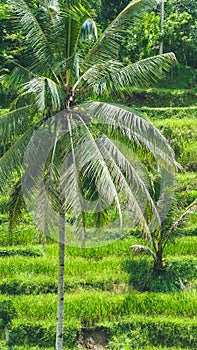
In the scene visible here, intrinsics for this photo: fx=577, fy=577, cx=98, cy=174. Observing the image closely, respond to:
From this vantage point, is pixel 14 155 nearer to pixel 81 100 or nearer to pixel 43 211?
pixel 43 211

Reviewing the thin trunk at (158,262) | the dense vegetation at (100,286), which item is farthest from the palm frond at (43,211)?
the thin trunk at (158,262)

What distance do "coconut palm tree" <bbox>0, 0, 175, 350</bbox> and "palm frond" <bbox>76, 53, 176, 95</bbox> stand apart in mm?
13

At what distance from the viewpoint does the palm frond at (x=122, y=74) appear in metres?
7.51

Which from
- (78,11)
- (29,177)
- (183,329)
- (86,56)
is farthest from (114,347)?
(78,11)

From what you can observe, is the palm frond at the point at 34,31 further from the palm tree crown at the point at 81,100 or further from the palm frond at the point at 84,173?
the palm frond at the point at 84,173

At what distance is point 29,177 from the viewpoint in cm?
723

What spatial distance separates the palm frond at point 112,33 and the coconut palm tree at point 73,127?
1cm

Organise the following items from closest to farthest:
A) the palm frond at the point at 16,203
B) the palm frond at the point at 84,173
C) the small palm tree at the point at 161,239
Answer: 1. the palm frond at the point at 84,173
2. the palm frond at the point at 16,203
3. the small palm tree at the point at 161,239

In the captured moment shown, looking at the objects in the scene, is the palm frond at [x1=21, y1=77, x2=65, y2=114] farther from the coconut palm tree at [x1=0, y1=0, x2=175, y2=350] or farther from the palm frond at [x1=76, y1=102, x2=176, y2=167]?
the palm frond at [x1=76, y1=102, x2=176, y2=167]

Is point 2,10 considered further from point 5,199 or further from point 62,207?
point 62,207

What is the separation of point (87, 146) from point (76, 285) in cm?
420


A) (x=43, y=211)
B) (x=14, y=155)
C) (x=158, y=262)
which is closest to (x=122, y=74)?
(x=14, y=155)

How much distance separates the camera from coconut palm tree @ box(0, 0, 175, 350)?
6.78m

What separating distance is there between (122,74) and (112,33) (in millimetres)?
562
